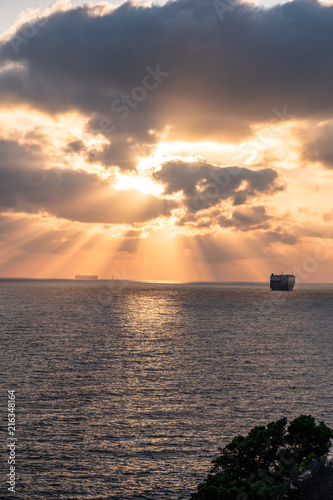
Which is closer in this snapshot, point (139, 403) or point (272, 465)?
point (272, 465)

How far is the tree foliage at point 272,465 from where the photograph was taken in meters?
23.2

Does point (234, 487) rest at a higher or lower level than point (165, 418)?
higher

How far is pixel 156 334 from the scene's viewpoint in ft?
384

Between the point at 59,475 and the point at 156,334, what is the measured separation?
8434 centimetres

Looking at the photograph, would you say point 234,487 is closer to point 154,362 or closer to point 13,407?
point 13,407

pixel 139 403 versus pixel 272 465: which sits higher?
pixel 272 465

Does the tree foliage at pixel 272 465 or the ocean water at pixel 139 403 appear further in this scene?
the ocean water at pixel 139 403

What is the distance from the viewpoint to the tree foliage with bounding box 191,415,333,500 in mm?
23172

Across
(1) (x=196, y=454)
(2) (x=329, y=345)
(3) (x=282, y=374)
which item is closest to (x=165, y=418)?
(1) (x=196, y=454)

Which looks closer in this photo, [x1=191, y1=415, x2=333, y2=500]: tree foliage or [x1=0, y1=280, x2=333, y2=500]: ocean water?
[x1=191, y1=415, x2=333, y2=500]: tree foliage

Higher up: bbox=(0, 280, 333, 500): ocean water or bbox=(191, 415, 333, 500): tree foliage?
bbox=(191, 415, 333, 500): tree foliage

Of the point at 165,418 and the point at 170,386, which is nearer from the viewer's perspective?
the point at 165,418

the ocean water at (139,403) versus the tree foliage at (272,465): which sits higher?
the tree foliage at (272,465)

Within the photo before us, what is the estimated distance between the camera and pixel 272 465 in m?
26.5
